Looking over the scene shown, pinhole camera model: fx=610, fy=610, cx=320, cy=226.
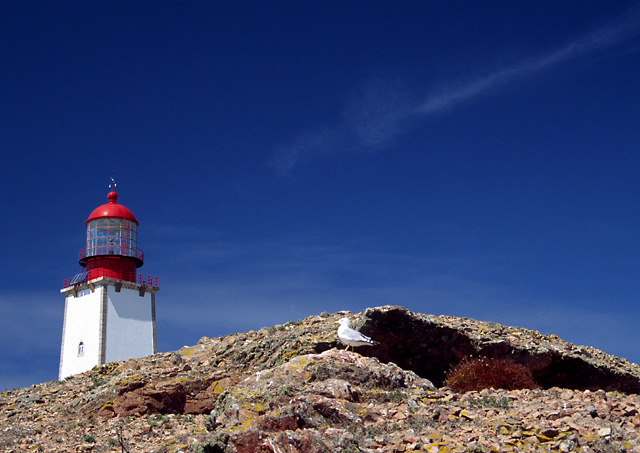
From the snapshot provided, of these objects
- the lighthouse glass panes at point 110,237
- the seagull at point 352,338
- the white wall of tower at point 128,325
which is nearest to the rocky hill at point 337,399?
the seagull at point 352,338

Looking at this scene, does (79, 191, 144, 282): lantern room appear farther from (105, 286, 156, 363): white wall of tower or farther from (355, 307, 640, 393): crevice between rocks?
(355, 307, 640, 393): crevice between rocks

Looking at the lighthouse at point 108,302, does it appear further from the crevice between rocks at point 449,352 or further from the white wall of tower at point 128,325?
the crevice between rocks at point 449,352

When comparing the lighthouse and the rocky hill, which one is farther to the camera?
the lighthouse

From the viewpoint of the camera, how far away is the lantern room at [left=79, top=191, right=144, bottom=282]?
37.8 meters

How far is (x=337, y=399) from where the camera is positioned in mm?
11570

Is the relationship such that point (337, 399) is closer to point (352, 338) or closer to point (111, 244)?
point (352, 338)

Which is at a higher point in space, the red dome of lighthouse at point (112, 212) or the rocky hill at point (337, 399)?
the red dome of lighthouse at point (112, 212)

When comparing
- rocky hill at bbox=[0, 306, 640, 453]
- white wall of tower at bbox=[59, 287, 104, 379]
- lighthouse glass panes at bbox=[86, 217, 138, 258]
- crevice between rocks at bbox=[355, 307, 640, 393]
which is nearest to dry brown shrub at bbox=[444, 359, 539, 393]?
rocky hill at bbox=[0, 306, 640, 453]

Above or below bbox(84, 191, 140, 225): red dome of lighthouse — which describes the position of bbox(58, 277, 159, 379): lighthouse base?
below

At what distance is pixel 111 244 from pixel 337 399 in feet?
97.9

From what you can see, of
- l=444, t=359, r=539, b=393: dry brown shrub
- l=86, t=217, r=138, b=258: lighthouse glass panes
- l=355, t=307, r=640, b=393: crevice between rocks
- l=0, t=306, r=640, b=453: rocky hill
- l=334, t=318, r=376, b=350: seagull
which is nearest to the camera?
l=0, t=306, r=640, b=453: rocky hill

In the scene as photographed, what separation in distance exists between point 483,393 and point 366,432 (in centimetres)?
409

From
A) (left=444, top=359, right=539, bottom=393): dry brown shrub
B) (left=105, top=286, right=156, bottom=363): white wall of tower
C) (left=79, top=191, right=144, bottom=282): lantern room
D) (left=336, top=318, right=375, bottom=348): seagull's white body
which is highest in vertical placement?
(left=79, top=191, right=144, bottom=282): lantern room

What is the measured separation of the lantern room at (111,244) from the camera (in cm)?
3778
